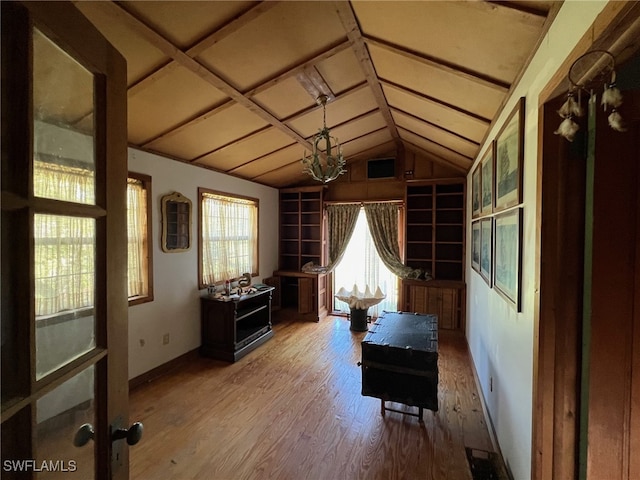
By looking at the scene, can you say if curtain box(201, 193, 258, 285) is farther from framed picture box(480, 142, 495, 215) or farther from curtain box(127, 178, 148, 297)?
framed picture box(480, 142, 495, 215)

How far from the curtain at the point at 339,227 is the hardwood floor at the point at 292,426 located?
6.66 ft

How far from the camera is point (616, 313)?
105 cm

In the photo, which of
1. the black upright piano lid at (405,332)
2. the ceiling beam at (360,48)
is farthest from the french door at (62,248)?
the black upright piano lid at (405,332)

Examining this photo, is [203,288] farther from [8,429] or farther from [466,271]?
[466,271]

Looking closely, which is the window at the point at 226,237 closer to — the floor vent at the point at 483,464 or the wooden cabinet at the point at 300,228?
the wooden cabinet at the point at 300,228

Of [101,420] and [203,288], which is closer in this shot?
[101,420]

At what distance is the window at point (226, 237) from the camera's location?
369 cm

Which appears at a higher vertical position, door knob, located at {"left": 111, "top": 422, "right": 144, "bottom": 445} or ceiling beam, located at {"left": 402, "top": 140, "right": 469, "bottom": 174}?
ceiling beam, located at {"left": 402, "top": 140, "right": 469, "bottom": 174}

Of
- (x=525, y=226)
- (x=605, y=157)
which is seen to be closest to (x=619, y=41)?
(x=605, y=157)

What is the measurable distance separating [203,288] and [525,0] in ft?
12.3

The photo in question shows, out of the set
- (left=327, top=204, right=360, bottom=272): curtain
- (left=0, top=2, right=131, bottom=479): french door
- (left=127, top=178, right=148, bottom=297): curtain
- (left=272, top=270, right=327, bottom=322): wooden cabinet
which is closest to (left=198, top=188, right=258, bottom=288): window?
(left=272, top=270, right=327, bottom=322): wooden cabinet

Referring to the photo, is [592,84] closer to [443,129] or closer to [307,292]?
[443,129]

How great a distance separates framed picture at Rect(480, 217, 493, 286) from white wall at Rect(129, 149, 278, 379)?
3153 millimetres

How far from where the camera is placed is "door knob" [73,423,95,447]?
72 centimetres
